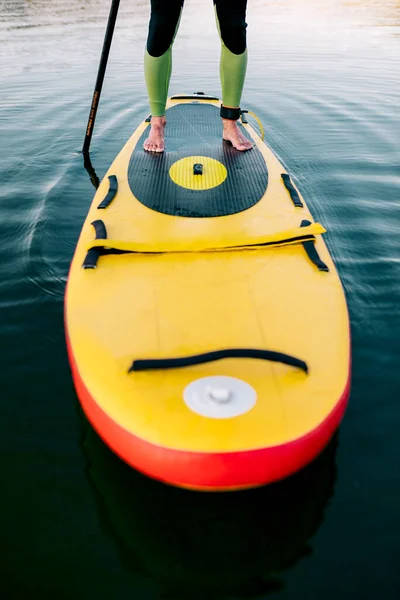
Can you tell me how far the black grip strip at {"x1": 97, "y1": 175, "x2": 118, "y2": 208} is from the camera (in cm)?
280

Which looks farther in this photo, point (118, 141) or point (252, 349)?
point (118, 141)

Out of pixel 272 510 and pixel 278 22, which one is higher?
pixel 278 22

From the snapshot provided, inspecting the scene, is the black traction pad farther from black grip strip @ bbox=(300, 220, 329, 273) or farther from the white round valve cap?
the white round valve cap

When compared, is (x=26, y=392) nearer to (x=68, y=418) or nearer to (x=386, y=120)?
(x=68, y=418)

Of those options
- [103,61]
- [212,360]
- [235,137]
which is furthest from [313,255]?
[103,61]

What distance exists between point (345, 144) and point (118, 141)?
8.93ft

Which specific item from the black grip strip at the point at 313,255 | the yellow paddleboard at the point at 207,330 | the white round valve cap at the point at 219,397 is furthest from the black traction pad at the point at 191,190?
the white round valve cap at the point at 219,397

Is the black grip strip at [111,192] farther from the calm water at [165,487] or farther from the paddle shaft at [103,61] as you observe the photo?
the paddle shaft at [103,61]

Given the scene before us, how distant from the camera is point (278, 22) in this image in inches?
559

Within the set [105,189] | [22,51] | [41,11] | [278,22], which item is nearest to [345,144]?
[105,189]

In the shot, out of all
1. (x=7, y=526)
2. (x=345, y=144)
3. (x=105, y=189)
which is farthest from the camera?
(x=345, y=144)

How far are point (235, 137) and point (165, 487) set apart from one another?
2756 millimetres

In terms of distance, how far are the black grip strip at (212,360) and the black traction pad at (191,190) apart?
1.22m

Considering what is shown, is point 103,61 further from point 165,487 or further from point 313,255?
point 165,487
